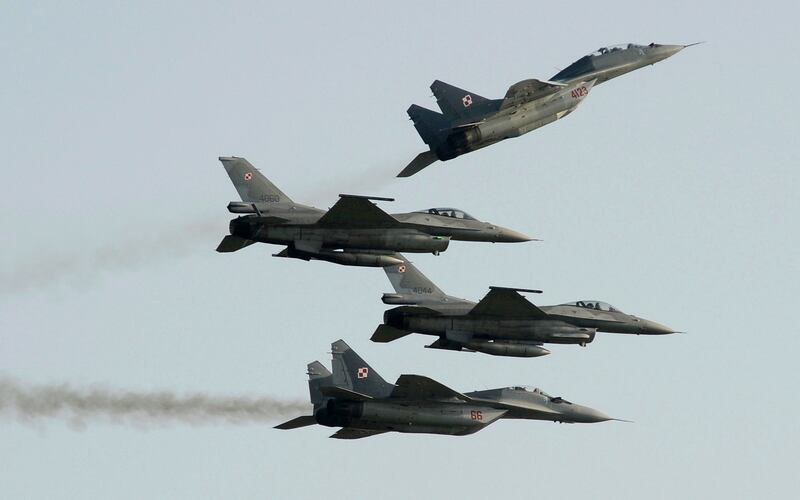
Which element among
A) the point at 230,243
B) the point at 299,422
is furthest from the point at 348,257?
the point at 299,422

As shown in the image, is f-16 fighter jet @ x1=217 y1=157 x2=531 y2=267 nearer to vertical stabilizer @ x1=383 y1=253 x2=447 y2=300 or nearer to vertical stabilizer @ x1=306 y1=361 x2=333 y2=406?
vertical stabilizer @ x1=383 y1=253 x2=447 y2=300

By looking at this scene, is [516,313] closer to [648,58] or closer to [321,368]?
[321,368]

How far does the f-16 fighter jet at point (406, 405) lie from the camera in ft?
187

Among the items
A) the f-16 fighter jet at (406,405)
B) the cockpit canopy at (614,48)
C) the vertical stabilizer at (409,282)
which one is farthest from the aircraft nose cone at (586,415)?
the cockpit canopy at (614,48)

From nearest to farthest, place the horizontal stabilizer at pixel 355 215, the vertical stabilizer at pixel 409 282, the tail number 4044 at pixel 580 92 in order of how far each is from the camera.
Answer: the horizontal stabilizer at pixel 355 215, the tail number 4044 at pixel 580 92, the vertical stabilizer at pixel 409 282

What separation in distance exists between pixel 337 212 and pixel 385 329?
337 inches

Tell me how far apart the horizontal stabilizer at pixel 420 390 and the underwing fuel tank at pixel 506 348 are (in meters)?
2.36

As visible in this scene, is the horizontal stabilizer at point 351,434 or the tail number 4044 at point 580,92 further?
the tail number 4044 at point 580,92

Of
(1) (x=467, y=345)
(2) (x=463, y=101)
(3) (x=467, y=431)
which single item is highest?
(2) (x=463, y=101)

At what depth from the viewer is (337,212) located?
55312 millimetres

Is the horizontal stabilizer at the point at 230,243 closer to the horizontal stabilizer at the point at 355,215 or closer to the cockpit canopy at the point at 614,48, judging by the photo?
the horizontal stabilizer at the point at 355,215

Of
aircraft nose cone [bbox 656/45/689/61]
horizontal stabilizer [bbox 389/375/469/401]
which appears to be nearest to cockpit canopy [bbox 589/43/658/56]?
aircraft nose cone [bbox 656/45/689/61]

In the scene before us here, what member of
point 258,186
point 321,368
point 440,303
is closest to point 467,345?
point 440,303

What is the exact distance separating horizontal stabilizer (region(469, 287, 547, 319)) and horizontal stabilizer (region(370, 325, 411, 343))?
3997mm
